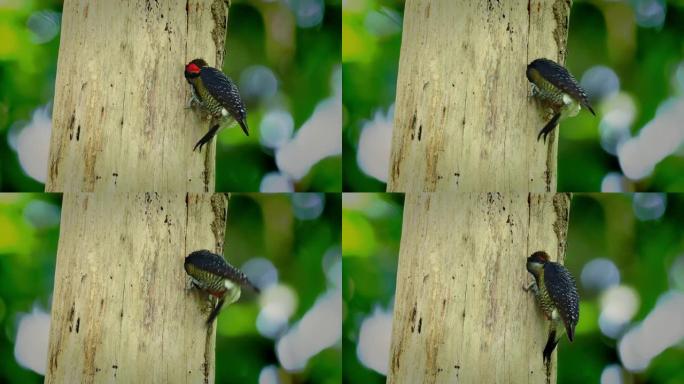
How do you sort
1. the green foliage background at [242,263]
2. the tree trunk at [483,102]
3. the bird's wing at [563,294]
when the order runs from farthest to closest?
the green foliage background at [242,263]
the tree trunk at [483,102]
the bird's wing at [563,294]

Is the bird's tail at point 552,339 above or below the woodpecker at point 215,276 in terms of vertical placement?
below

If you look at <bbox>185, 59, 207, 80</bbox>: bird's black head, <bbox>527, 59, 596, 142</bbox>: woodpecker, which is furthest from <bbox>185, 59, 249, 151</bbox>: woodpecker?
<bbox>527, 59, 596, 142</bbox>: woodpecker

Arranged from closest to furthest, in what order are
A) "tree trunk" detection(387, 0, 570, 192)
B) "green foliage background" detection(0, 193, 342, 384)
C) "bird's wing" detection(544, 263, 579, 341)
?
"bird's wing" detection(544, 263, 579, 341), "tree trunk" detection(387, 0, 570, 192), "green foliage background" detection(0, 193, 342, 384)

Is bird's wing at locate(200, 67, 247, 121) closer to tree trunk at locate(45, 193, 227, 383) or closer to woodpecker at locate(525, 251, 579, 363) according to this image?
tree trunk at locate(45, 193, 227, 383)

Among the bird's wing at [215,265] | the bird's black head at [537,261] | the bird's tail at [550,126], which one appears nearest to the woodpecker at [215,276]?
the bird's wing at [215,265]

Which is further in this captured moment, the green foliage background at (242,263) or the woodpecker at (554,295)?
the green foliage background at (242,263)

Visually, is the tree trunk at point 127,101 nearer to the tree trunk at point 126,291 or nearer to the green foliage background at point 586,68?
the tree trunk at point 126,291

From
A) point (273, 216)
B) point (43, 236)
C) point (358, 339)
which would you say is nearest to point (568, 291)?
point (358, 339)

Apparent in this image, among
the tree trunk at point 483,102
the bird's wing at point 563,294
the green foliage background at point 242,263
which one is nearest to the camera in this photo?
the bird's wing at point 563,294
